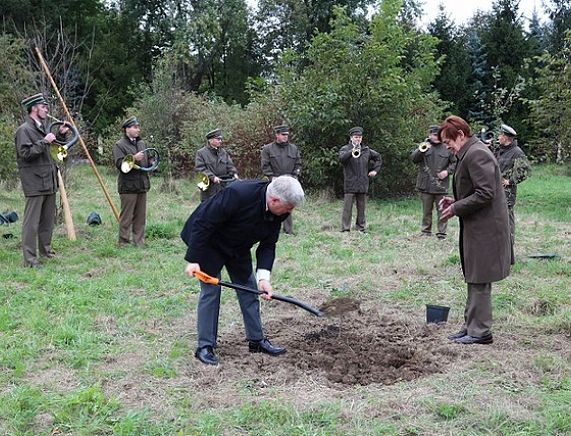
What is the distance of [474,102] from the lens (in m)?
29.0

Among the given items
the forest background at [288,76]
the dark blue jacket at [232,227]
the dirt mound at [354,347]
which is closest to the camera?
the dark blue jacket at [232,227]

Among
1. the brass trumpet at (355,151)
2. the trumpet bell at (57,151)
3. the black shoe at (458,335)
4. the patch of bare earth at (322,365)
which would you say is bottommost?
the patch of bare earth at (322,365)

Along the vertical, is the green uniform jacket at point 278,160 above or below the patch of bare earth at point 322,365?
above

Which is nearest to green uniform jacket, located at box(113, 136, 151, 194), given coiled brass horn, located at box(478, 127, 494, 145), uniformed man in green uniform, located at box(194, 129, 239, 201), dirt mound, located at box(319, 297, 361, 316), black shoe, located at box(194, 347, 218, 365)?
uniformed man in green uniform, located at box(194, 129, 239, 201)

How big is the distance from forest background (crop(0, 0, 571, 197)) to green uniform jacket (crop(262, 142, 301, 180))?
3431 mm

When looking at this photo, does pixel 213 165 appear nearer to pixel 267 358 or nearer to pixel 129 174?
pixel 129 174

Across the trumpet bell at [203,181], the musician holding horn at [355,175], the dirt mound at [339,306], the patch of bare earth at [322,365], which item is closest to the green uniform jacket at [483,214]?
the patch of bare earth at [322,365]

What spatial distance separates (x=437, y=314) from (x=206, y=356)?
2341mm

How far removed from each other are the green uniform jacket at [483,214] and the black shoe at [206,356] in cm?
222

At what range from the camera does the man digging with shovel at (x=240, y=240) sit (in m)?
4.79

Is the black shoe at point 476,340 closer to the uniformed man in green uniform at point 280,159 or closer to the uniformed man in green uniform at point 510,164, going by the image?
the uniformed man in green uniform at point 510,164

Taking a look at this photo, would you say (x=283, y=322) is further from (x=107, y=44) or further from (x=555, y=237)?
(x=107, y=44)

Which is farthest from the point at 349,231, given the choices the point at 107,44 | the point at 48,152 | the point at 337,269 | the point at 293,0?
the point at 293,0

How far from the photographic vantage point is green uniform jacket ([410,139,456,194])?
1133 centimetres
